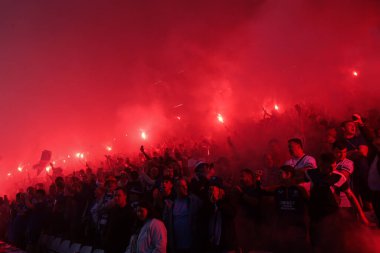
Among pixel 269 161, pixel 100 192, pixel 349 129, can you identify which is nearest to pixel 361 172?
pixel 349 129

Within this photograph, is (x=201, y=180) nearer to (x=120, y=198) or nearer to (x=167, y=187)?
(x=167, y=187)

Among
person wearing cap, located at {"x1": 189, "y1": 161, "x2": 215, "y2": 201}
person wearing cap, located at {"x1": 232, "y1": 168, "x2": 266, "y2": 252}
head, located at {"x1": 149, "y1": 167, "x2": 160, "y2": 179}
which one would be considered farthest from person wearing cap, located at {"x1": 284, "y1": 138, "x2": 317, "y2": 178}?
head, located at {"x1": 149, "y1": 167, "x2": 160, "y2": 179}

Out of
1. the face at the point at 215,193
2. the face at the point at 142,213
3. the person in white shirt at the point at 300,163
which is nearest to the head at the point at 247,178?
the face at the point at 215,193

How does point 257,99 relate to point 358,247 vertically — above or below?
above

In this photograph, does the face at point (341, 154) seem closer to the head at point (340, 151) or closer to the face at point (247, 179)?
the head at point (340, 151)

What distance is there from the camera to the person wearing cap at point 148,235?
15.5 ft

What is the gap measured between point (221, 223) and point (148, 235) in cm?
123

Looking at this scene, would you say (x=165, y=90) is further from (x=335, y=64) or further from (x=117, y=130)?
(x=335, y=64)

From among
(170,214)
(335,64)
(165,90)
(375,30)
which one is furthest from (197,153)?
(165,90)

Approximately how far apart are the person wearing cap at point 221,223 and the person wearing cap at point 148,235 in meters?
0.79

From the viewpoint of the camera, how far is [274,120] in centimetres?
1438

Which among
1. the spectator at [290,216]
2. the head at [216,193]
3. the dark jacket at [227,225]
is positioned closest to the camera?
the spectator at [290,216]

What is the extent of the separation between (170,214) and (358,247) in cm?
299

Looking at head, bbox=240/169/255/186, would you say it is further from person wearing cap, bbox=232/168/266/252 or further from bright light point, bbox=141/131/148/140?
bright light point, bbox=141/131/148/140
